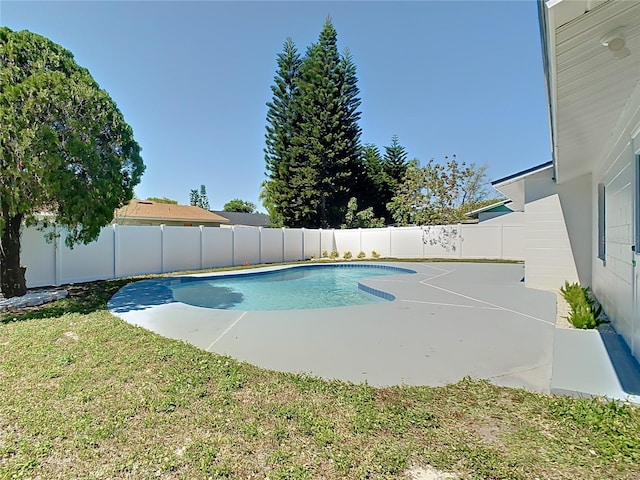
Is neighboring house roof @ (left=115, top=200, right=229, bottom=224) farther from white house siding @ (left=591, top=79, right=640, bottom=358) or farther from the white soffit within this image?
white house siding @ (left=591, top=79, right=640, bottom=358)

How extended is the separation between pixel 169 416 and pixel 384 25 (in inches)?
621

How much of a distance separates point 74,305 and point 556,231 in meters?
11.4

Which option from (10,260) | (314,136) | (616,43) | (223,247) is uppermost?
(314,136)

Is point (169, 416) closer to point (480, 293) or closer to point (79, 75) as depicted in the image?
point (480, 293)

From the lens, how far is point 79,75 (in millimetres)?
7879

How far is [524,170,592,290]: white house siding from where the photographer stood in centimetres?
822

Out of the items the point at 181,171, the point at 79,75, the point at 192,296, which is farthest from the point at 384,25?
the point at 181,171

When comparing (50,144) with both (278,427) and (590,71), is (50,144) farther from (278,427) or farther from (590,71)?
(590,71)

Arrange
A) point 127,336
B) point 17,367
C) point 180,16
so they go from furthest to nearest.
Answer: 1. point 180,16
2. point 127,336
3. point 17,367

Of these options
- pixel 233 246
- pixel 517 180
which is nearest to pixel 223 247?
pixel 233 246

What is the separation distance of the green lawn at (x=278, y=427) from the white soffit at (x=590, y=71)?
2.72 metres

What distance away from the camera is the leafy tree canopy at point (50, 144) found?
6.41 m

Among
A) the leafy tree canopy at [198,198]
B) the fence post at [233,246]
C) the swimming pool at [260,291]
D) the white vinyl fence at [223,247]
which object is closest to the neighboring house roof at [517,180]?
the swimming pool at [260,291]

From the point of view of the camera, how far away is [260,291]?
35.8 feet
